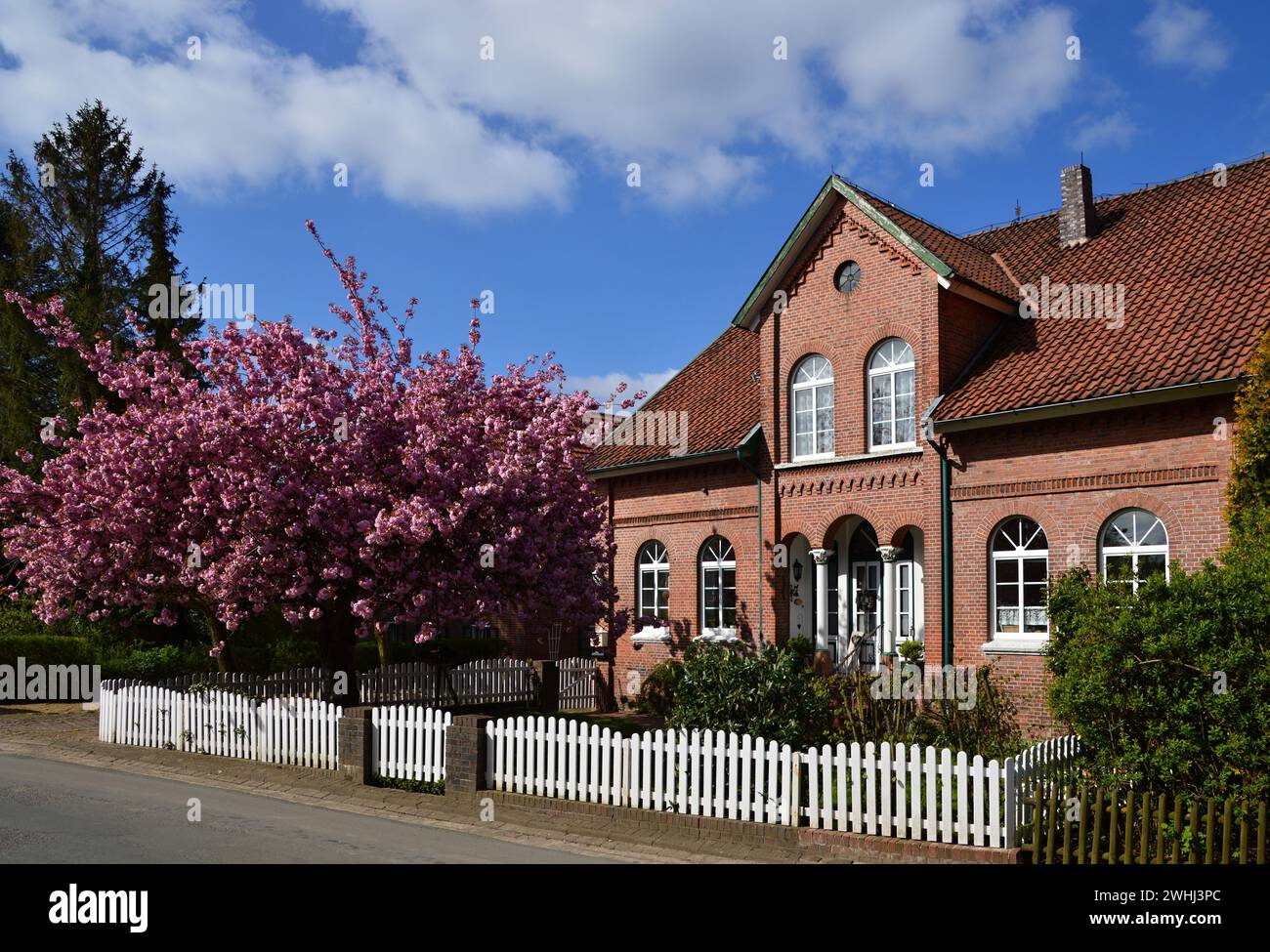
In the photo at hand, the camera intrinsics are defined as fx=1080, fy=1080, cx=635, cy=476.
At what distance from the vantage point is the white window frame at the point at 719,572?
20688 millimetres

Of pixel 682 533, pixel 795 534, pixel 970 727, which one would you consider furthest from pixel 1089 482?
pixel 682 533

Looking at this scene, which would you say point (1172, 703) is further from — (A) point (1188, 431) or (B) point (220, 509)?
(B) point (220, 509)

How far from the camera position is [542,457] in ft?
51.4

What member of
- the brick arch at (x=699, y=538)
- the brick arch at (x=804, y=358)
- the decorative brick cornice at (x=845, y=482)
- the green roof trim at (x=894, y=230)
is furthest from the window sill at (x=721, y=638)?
the green roof trim at (x=894, y=230)

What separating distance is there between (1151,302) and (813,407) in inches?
225

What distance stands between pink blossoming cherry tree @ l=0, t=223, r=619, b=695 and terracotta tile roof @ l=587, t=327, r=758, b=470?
16.9 ft

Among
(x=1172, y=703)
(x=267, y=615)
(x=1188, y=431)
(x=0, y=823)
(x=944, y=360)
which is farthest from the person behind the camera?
(x=267, y=615)

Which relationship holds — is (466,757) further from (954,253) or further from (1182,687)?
(954,253)

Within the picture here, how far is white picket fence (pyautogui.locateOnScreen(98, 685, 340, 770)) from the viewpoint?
13695 millimetres

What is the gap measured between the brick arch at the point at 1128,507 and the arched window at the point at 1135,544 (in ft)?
0.33

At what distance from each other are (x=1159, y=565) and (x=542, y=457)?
28.7 ft

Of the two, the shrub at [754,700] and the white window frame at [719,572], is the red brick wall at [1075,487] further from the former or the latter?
the shrub at [754,700]

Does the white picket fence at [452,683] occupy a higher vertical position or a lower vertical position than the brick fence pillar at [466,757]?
lower
